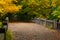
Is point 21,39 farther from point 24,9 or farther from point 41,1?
point 24,9

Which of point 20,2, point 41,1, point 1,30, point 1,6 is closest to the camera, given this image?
point 1,30

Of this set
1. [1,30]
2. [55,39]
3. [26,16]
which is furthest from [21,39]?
[26,16]

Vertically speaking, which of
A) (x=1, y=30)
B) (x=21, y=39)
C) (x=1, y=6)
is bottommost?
(x=21, y=39)

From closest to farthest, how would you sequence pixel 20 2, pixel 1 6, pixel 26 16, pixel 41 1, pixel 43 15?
pixel 1 6, pixel 41 1, pixel 43 15, pixel 20 2, pixel 26 16

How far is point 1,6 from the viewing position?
47.8 ft

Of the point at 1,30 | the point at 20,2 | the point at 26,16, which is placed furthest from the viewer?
the point at 26,16

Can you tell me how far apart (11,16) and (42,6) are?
1352 centimetres

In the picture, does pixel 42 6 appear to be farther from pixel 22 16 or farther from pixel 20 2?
pixel 22 16

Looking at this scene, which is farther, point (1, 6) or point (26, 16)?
point (26, 16)

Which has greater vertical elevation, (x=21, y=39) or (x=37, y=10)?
(x=37, y=10)

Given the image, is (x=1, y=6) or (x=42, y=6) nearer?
(x=1, y=6)

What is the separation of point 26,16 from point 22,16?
39.0 inches

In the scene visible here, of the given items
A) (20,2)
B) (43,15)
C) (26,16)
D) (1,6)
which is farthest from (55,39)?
(26,16)

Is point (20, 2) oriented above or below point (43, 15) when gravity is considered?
above
